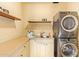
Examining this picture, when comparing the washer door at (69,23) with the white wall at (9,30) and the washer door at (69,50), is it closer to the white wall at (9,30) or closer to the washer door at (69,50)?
the washer door at (69,50)

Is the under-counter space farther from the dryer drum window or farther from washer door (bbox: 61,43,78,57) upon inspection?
the dryer drum window

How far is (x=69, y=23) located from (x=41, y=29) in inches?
69.6

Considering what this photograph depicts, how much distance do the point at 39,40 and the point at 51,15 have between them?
139cm

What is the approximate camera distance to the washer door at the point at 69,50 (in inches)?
152

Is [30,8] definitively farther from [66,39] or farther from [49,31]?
[66,39]

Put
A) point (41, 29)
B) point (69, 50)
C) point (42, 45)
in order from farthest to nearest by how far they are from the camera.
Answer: point (41, 29)
point (42, 45)
point (69, 50)

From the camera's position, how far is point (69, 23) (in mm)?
3918

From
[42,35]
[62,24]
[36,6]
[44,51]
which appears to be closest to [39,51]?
[44,51]

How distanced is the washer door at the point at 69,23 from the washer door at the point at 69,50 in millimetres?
477

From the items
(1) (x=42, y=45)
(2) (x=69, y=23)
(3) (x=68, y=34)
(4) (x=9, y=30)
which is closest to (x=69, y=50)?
(3) (x=68, y=34)

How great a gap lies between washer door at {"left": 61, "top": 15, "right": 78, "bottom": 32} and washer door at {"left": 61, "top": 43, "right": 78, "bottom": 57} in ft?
1.57

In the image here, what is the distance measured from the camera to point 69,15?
3848 millimetres

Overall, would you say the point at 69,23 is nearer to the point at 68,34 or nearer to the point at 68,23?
the point at 68,23

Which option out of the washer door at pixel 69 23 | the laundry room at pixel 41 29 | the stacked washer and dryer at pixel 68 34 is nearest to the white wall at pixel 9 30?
the laundry room at pixel 41 29
